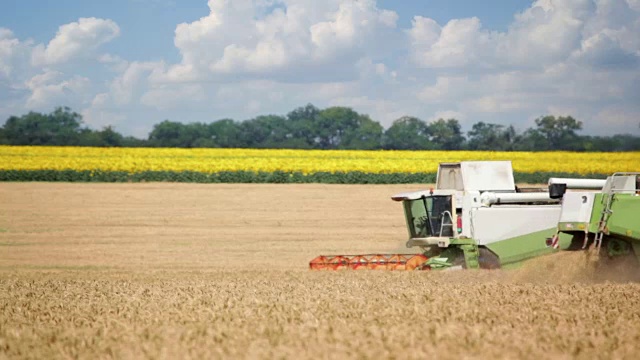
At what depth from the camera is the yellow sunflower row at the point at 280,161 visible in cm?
4214

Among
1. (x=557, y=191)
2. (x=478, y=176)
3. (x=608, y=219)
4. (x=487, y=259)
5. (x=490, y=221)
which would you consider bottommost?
(x=487, y=259)

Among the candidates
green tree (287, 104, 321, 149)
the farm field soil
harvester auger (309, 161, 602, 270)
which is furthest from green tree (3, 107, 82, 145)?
harvester auger (309, 161, 602, 270)

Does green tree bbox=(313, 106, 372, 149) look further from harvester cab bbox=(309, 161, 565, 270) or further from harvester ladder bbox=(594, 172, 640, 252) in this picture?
harvester ladder bbox=(594, 172, 640, 252)

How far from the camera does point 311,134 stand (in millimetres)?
80125

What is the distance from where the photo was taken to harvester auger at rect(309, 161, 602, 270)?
602 inches

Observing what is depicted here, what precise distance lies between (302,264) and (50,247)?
6893 millimetres

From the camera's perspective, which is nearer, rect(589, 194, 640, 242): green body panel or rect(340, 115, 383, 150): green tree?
rect(589, 194, 640, 242): green body panel

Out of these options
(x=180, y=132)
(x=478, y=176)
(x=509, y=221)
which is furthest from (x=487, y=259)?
(x=180, y=132)

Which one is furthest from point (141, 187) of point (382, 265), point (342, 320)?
point (342, 320)

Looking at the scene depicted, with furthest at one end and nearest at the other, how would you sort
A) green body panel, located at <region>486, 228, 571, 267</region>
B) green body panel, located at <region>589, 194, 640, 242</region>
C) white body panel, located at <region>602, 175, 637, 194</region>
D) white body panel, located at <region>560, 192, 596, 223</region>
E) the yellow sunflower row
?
the yellow sunflower row, green body panel, located at <region>486, 228, 571, 267</region>, white body panel, located at <region>560, 192, 596, 223</region>, white body panel, located at <region>602, 175, 637, 194</region>, green body panel, located at <region>589, 194, 640, 242</region>

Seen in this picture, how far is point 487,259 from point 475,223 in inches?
25.4

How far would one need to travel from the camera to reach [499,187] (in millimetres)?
16828

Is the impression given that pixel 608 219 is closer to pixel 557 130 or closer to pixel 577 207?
pixel 577 207

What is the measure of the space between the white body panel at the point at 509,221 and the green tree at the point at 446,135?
51606mm
